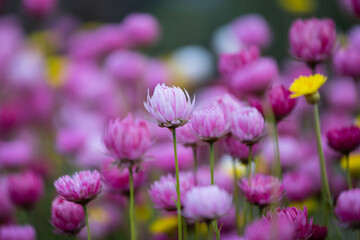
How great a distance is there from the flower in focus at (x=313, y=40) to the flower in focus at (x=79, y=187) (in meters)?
0.44

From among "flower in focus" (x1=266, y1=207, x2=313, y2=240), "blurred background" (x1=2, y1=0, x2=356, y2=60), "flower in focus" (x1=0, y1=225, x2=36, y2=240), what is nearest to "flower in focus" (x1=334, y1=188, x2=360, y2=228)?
"flower in focus" (x1=266, y1=207, x2=313, y2=240)

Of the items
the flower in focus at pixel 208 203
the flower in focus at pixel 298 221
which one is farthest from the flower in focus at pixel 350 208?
the flower in focus at pixel 208 203

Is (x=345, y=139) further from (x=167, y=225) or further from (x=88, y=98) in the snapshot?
(x=88, y=98)

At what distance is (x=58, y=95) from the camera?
6.93ft

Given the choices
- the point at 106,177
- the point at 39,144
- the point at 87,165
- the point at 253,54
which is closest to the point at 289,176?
the point at 253,54

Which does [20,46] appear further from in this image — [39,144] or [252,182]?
[252,182]

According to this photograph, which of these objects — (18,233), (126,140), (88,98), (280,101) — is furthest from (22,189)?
(88,98)

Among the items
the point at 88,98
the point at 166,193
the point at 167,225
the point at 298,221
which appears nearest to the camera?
the point at 298,221

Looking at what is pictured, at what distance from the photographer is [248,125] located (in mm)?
730

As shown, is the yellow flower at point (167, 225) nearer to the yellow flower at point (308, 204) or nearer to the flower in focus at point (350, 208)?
the yellow flower at point (308, 204)

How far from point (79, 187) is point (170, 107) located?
0.58ft

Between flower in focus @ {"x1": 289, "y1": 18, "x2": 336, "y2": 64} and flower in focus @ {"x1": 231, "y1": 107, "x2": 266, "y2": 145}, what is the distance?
19 cm

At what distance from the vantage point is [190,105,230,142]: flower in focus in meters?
0.68

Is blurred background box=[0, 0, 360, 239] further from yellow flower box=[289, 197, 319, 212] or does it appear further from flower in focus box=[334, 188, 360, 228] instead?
flower in focus box=[334, 188, 360, 228]
